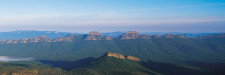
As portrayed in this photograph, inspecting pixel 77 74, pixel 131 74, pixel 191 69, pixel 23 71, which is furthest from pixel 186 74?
pixel 23 71

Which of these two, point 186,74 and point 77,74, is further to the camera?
point 186,74

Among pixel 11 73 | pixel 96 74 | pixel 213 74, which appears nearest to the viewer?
pixel 11 73

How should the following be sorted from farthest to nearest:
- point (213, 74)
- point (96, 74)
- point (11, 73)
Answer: point (213, 74) < point (96, 74) < point (11, 73)

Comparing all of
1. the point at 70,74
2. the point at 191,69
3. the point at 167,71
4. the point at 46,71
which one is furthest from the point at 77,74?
the point at 191,69

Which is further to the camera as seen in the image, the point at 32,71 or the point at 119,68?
the point at 119,68

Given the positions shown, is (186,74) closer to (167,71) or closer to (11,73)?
(167,71)

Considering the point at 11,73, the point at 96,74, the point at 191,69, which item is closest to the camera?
Answer: the point at 11,73

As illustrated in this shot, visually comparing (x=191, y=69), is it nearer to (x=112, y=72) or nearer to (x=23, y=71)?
(x=112, y=72)

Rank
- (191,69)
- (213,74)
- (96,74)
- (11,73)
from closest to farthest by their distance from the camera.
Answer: (11,73) < (96,74) < (213,74) < (191,69)
